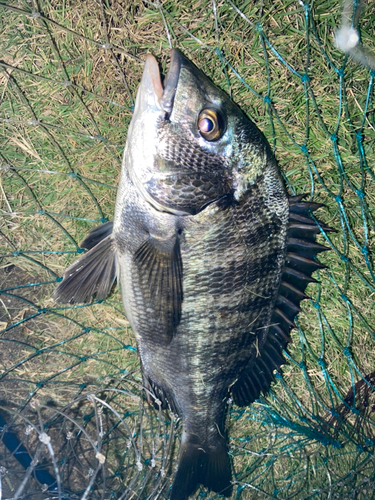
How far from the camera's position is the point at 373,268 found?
91.7 inches

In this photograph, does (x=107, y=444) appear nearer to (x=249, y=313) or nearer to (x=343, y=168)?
(x=249, y=313)

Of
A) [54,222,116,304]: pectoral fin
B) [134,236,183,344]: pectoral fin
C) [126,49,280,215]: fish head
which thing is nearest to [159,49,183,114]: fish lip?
[126,49,280,215]: fish head

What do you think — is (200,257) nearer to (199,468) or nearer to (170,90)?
(170,90)

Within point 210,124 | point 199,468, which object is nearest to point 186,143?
point 210,124

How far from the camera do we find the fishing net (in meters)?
2.11

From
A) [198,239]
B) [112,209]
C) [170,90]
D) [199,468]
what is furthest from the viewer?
[112,209]

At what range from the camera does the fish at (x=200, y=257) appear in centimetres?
165

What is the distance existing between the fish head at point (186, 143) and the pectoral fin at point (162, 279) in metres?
0.20

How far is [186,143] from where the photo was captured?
1.64 metres

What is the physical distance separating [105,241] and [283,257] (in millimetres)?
998

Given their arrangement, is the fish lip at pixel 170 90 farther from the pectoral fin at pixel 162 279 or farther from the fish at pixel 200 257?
the pectoral fin at pixel 162 279

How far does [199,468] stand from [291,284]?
1.28 metres

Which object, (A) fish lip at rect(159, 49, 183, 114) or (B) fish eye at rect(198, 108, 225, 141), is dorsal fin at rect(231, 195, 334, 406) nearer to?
(B) fish eye at rect(198, 108, 225, 141)

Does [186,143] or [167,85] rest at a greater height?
[167,85]
